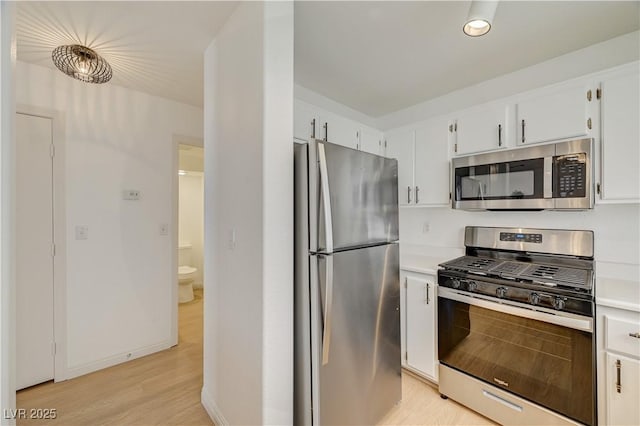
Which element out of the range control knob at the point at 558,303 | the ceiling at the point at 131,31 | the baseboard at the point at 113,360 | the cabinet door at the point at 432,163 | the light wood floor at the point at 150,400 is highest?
the ceiling at the point at 131,31

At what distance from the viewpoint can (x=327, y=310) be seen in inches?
54.5

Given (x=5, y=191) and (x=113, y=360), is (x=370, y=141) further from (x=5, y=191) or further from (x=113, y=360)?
(x=113, y=360)

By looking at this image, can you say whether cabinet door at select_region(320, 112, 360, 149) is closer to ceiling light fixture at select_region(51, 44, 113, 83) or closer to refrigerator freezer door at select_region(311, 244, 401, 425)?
refrigerator freezer door at select_region(311, 244, 401, 425)

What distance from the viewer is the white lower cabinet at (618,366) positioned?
4.42 feet

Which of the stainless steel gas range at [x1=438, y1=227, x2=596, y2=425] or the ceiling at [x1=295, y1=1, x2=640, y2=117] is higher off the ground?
the ceiling at [x1=295, y1=1, x2=640, y2=117]

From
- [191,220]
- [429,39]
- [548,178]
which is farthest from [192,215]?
[548,178]

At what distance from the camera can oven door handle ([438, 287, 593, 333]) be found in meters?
1.47

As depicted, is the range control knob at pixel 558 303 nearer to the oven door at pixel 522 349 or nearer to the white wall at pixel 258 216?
the oven door at pixel 522 349

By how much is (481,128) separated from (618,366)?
1.64m

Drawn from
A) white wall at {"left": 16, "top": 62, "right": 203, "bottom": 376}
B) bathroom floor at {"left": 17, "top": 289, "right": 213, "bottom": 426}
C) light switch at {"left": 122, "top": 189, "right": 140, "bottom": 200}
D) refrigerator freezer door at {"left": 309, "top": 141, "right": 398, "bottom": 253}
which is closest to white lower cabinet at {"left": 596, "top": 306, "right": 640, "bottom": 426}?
refrigerator freezer door at {"left": 309, "top": 141, "right": 398, "bottom": 253}

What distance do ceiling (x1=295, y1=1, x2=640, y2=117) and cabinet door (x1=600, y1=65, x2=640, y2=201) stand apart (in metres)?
0.42

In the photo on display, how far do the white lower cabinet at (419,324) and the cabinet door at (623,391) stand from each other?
91cm

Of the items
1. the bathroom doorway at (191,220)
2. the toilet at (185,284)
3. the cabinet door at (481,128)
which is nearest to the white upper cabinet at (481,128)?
the cabinet door at (481,128)

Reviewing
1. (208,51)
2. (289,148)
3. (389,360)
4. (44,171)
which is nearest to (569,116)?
(289,148)
